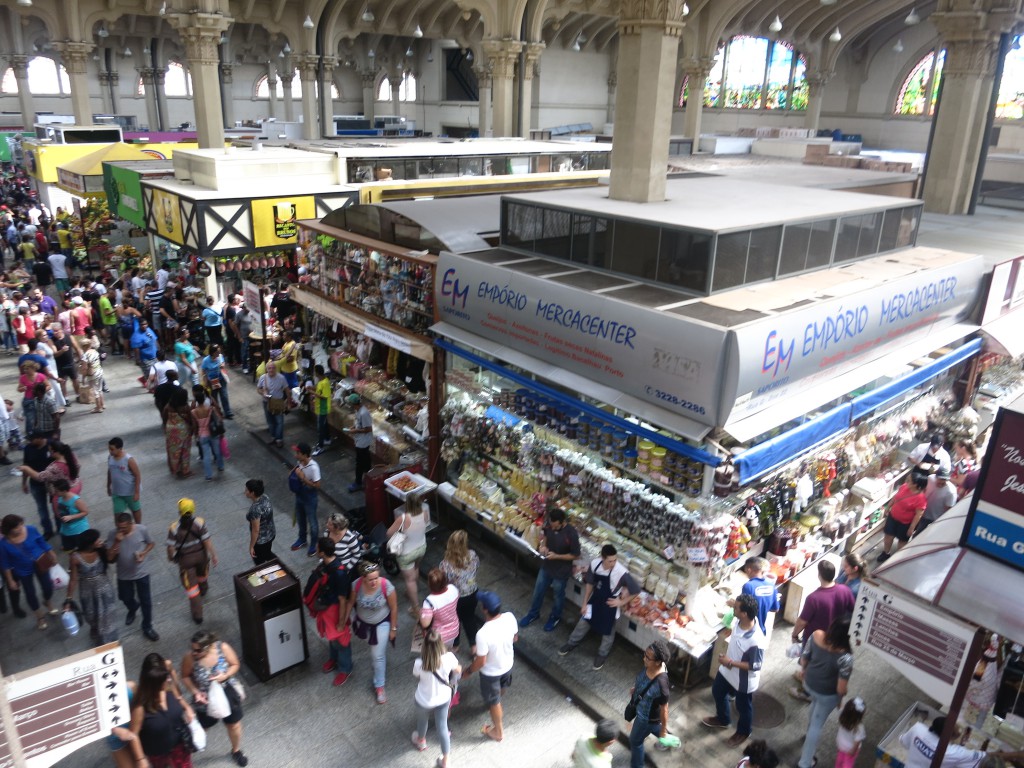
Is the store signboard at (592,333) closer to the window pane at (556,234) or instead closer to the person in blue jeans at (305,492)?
the window pane at (556,234)

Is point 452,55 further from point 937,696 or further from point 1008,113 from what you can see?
point 937,696

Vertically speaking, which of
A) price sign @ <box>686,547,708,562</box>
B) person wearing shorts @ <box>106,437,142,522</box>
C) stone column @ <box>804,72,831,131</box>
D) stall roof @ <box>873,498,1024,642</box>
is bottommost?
person wearing shorts @ <box>106,437,142,522</box>

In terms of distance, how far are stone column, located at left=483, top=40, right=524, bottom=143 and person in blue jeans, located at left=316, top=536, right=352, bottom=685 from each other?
21318mm

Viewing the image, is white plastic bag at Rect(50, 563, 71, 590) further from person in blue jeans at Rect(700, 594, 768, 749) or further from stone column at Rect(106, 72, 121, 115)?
stone column at Rect(106, 72, 121, 115)

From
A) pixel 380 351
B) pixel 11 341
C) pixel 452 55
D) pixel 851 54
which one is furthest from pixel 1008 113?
pixel 11 341

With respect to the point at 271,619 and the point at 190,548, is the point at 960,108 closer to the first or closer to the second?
the point at 271,619

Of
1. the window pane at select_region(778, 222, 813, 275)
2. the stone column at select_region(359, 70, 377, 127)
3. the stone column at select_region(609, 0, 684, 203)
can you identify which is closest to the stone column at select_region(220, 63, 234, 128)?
the stone column at select_region(359, 70, 377, 127)

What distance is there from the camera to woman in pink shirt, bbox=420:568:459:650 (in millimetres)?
6539

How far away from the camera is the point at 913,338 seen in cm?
941

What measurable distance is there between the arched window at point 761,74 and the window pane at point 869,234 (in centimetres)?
3701

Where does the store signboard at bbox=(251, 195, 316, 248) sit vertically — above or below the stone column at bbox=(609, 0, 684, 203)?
below

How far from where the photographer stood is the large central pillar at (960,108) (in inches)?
601

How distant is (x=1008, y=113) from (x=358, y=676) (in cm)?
4107

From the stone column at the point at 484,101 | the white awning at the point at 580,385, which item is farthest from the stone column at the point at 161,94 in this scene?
the white awning at the point at 580,385
